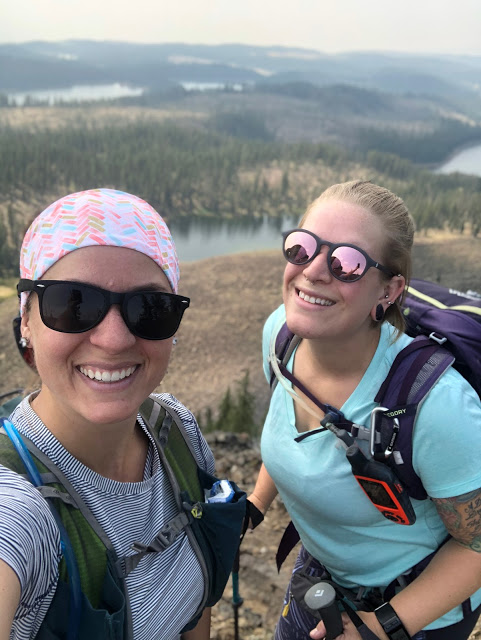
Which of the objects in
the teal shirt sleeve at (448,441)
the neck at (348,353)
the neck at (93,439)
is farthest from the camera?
the neck at (348,353)

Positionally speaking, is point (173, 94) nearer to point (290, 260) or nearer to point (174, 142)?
point (174, 142)

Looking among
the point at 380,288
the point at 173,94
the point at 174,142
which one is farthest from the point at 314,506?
the point at 173,94

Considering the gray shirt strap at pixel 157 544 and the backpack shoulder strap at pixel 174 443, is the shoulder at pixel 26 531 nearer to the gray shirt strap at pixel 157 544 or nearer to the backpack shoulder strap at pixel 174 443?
the gray shirt strap at pixel 157 544

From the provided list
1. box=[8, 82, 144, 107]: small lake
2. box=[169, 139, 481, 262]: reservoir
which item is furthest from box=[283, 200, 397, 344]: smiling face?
box=[8, 82, 144, 107]: small lake

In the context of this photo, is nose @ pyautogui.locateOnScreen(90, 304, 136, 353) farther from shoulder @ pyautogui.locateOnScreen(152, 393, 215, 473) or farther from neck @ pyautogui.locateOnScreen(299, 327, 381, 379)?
neck @ pyautogui.locateOnScreen(299, 327, 381, 379)

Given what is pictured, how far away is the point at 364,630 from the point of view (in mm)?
1961

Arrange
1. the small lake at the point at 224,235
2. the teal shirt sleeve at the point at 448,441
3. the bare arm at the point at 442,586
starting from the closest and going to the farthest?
the teal shirt sleeve at the point at 448,441 < the bare arm at the point at 442,586 < the small lake at the point at 224,235

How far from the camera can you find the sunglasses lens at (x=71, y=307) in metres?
1.41

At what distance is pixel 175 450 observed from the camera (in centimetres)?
185

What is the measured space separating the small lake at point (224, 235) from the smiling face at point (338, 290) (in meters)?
46.8

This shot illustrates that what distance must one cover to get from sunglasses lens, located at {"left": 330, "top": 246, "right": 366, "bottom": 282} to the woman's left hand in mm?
1255

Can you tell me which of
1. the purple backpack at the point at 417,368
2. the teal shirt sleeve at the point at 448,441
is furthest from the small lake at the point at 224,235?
the teal shirt sleeve at the point at 448,441

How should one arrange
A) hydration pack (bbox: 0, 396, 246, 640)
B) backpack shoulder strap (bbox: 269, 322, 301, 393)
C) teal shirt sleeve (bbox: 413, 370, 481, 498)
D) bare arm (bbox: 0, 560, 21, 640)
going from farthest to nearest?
backpack shoulder strap (bbox: 269, 322, 301, 393) < teal shirt sleeve (bbox: 413, 370, 481, 498) < hydration pack (bbox: 0, 396, 246, 640) < bare arm (bbox: 0, 560, 21, 640)

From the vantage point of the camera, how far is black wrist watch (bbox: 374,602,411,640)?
193 cm
